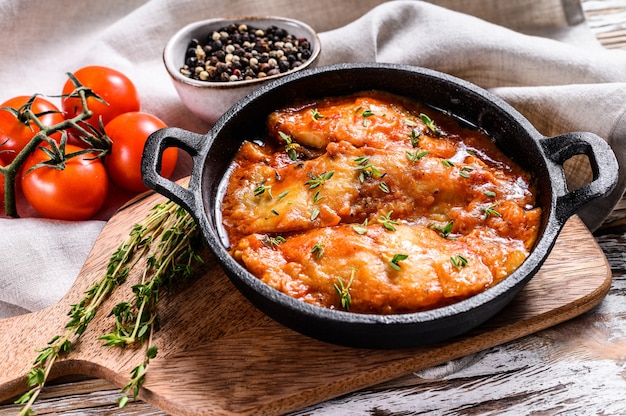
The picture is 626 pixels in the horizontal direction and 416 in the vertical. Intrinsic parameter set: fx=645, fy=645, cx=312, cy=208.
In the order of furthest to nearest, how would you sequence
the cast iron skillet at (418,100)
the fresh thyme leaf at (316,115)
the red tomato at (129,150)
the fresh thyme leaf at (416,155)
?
the red tomato at (129,150), the fresh thyme leaf at (316,115), the fresh thyme leaf at (416,155), the cast iron skillet at (418,100)

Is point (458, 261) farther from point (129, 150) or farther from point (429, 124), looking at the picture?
point (129, 150)

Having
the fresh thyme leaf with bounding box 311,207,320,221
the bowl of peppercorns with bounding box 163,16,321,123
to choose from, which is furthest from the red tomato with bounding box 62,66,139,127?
the fresh thyme leaf with bounding box 311,207,320,221

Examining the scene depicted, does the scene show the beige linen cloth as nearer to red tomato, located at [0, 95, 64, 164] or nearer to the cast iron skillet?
red tomato, located at [0, 95, 64, 164]

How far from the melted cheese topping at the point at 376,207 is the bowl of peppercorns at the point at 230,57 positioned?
0.64m

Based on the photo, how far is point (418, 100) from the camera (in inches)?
143

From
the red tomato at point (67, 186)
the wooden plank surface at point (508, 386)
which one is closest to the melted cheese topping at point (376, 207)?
the wooden plank surface at point (508, 386)

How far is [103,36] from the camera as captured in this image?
15.6ft

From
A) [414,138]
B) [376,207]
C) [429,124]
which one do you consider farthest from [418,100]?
[376,207]

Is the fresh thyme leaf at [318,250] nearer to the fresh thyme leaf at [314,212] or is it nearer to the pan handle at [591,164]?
the fresh thyme leaf at [314,212]

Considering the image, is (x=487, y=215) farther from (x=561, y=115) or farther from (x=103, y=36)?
(x=103, y=36)

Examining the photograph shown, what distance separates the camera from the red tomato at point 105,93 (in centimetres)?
420

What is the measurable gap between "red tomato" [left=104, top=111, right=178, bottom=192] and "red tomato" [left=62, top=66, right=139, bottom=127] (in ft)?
0.77

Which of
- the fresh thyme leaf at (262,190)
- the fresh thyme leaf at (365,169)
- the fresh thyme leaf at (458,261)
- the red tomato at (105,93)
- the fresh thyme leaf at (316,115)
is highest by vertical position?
the fresh thyme leaf at (316,115)

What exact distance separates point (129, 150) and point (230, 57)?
36.1 inches
